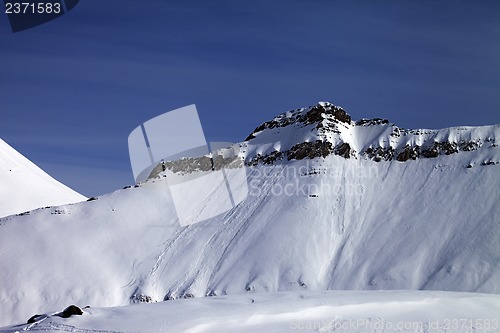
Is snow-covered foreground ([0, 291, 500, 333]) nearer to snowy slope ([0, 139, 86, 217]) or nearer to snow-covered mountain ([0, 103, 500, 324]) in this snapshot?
snow-covered mountain ([0, 103, 500, 324])

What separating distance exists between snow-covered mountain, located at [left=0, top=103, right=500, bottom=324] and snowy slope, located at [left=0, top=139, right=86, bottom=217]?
76.6 ft

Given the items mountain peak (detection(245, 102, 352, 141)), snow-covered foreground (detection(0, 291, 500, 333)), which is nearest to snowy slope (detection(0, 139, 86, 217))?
mountain peak (detection(245, 102, 352, 141))

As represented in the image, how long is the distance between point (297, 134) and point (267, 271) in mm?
29467

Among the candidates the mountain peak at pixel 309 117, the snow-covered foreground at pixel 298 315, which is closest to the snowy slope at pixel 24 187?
the mountain peak at pixel 309 117

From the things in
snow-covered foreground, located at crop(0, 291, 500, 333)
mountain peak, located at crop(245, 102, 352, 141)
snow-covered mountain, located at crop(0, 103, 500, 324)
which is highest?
mountain peak, located at crop(245, 102, 352, 141)

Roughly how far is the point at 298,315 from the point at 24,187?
96.0 meters

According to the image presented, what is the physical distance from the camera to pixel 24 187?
11625 centimetres

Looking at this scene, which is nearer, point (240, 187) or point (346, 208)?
point (346, 208)

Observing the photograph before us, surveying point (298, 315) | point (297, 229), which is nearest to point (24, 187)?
point (297, 229)

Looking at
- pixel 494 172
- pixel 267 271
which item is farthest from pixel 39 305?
pixel 494 172

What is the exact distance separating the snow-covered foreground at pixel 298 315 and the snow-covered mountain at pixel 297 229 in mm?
32613

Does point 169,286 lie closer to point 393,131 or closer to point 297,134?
point 297,134

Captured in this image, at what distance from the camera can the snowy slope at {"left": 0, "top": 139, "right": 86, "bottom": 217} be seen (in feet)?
357

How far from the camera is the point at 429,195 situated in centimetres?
7906
